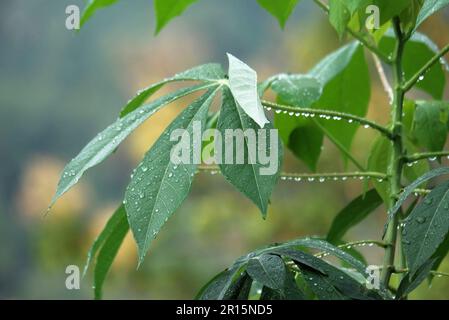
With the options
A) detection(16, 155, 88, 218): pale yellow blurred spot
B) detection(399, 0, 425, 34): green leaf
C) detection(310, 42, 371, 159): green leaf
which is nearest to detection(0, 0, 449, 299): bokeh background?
detection(16, 155, 88, 218): pale yellow blurred spot

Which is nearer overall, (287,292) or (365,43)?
(287,292)

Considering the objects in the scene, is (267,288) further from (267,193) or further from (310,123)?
(310,123)

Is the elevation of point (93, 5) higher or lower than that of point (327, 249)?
higher

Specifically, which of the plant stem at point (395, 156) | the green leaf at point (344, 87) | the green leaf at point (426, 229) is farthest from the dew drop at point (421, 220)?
the green leaf at point (344, 87)

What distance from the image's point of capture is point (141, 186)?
46 centimetres

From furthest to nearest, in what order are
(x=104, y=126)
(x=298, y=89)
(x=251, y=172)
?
1. (x=104, y=126)
2. (x=298, y=89)
3. (x=251, y=172)

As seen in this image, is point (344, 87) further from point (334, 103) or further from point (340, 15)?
point (340, 15)

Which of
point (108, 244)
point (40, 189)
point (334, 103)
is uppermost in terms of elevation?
point (334, 103)

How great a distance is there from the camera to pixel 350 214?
730mm

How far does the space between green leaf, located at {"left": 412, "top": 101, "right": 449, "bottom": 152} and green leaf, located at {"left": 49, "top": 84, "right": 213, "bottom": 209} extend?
0.22 meters

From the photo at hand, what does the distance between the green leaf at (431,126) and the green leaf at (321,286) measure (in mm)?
242

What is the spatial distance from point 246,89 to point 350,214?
0.30m

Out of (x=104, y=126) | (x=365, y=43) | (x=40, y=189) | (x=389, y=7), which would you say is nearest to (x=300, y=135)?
(x=365, y=43)

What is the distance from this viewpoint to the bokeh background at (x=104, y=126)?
3.33 meters
